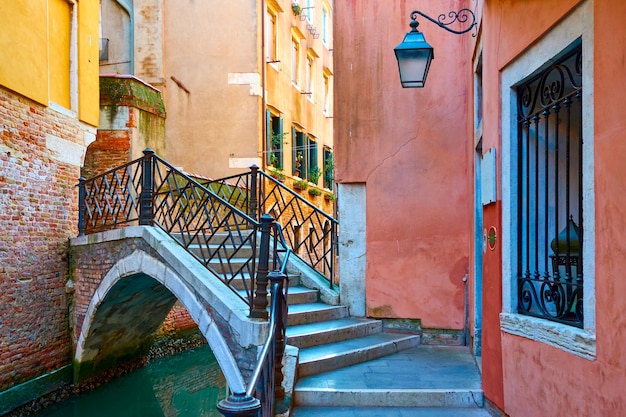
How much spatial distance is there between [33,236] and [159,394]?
3349 millimetres

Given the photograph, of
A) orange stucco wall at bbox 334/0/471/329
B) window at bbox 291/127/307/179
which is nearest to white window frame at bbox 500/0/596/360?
orange stucco wall at bbox 334/0/471/329

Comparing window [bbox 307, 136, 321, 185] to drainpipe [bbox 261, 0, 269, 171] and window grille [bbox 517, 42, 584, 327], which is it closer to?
drainpipe [bbox 261, 0, 269, 171]

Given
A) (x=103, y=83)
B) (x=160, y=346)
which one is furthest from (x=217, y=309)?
(x=103, y=83)

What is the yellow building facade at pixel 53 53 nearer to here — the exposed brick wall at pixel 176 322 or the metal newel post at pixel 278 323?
the exposed brick wall at pixel 176 322

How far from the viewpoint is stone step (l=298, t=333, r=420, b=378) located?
5605 millimetres

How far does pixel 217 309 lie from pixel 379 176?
2.68 metres

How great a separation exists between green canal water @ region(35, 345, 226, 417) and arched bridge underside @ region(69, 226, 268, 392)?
39 cm

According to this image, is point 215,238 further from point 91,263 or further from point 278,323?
point 278,323

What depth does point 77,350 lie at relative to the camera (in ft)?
29.9

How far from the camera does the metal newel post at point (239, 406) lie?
239 cm

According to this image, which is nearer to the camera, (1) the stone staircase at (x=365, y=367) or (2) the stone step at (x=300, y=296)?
(1) the stone staircase at (x=365, y=367)

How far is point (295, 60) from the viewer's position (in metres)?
18.6

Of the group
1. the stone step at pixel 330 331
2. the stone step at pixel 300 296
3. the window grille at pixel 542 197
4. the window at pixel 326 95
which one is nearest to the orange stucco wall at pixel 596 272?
the window grille at pixel 542 197

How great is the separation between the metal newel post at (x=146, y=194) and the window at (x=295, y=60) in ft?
36.8
